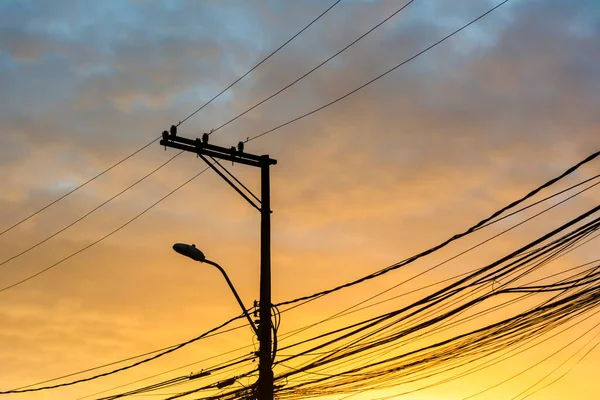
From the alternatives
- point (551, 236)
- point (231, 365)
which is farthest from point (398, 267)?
point (231, 365)

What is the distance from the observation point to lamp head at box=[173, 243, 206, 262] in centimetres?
1767

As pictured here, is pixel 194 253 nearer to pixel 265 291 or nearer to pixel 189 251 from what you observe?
pixel 189 251

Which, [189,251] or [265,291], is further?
[189,251]

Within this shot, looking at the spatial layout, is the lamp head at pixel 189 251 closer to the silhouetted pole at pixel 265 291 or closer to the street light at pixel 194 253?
the street light at pixel 194 253

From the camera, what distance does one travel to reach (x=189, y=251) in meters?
17.7

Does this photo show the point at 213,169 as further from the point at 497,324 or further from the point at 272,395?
the point at 497,324

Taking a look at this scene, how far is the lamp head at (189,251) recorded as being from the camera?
696 inches

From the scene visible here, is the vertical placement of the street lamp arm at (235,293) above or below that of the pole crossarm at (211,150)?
below

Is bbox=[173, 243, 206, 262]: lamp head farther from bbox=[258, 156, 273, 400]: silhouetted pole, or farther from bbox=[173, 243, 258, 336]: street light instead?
bbox=[258, 156, 273, 400]: silhouetted pole

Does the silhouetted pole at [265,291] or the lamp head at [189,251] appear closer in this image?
the silhouetted pole at [265,291]

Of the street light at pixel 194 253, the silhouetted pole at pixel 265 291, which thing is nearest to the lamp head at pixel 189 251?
the street light at pixel 194 253

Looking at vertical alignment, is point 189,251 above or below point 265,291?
above

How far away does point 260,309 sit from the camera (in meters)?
17.4

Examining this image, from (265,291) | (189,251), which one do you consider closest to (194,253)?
(189,251)
